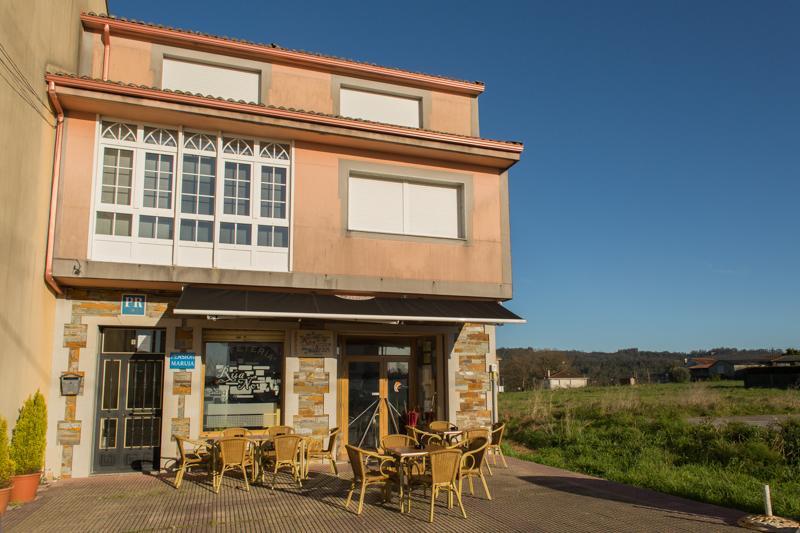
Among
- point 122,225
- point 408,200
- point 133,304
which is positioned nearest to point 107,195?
point 122,225

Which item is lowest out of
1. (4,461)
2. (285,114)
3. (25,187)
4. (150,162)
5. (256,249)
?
(4,461)

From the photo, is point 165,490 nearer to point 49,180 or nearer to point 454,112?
point 49,180

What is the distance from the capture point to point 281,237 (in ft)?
36.8

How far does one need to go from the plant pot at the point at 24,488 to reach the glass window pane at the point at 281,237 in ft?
16.8

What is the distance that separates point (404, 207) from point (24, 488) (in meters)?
7.84

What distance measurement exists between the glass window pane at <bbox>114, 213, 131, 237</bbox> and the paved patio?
404 cm

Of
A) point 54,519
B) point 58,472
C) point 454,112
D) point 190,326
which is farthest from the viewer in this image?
point 454,112

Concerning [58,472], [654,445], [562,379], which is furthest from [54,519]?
[562,379]

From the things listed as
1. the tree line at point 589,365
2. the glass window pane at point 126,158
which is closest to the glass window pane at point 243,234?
the glass window pane at point 126,158

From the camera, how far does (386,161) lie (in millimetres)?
12219

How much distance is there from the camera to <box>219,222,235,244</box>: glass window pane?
10864 millimetres

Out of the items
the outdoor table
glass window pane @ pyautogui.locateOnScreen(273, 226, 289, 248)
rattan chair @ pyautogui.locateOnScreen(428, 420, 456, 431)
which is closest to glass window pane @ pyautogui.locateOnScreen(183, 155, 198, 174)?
glass window pane @ pyautogui.locateOnScreen(273, 226, 289, 248)

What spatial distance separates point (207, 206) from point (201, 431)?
13.2 feet

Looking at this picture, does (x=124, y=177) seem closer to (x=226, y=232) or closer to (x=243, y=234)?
(x=226, y=232)
